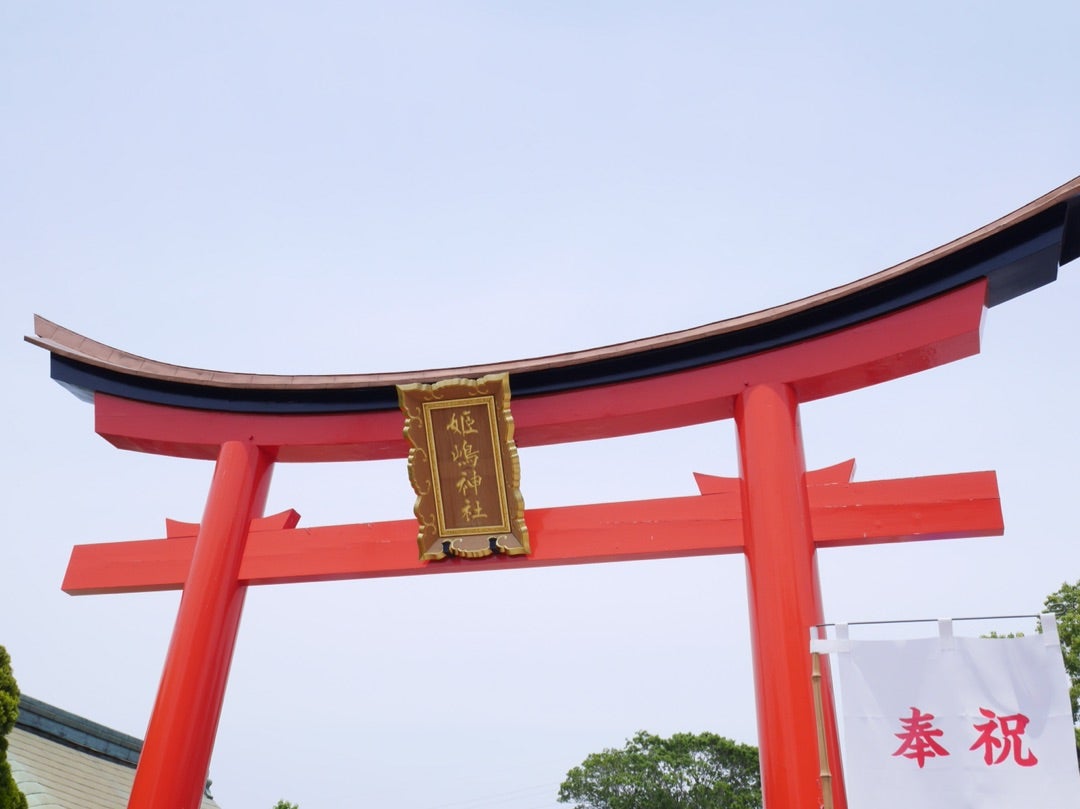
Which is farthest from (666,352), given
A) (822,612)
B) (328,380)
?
(328,380)

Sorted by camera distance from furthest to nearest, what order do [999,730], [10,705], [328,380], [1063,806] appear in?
[328,380] → [10,705] → [999,730] → [1063,806]

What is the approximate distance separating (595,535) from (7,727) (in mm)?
4132

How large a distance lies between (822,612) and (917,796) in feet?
5.11

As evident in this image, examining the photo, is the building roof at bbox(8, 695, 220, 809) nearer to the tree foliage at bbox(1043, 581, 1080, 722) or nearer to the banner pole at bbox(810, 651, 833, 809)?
the banner pole at bbox(810, 651, 833, 809)

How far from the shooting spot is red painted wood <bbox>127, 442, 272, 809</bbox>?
631cm

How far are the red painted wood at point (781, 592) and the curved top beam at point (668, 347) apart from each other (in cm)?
56

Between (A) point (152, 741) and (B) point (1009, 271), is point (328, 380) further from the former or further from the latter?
(B) point (1009, 271)

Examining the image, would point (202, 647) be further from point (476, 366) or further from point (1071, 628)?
point (1071, 628)

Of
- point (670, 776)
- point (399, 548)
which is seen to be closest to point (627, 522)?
point (399, 548)

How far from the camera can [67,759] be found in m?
8.42

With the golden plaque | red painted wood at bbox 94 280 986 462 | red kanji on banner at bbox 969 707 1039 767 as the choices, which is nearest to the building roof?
red painted wood at bbox 94 280 986 462

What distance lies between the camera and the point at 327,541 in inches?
285

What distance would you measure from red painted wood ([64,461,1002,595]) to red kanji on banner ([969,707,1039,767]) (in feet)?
5.31

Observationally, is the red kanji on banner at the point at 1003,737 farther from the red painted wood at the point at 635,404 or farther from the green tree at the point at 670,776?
the green tree at the point at 670,776
